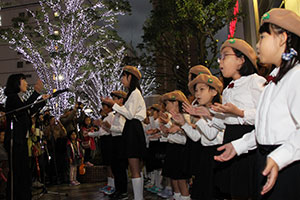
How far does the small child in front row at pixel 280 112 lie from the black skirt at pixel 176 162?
99.4 inches

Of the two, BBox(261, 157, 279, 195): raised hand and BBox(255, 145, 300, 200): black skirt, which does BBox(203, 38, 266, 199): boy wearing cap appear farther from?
BBox(261, 157, 279, 195): raised hand

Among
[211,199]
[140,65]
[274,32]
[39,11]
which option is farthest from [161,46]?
[274,32]

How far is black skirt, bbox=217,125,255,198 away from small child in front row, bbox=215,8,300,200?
738 mm

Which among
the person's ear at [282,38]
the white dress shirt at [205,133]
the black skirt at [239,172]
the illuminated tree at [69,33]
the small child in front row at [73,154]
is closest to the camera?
the person's ear at [282,38]

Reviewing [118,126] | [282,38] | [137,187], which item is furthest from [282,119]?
[118,126]

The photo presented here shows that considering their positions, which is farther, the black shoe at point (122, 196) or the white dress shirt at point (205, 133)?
the black shoe at point (122, 196)

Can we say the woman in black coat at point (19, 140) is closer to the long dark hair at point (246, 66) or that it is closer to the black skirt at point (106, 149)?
the black skirt at point (106, 149)

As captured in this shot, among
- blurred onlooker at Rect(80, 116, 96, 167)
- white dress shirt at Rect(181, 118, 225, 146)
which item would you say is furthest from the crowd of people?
blurred onlooker at Rect(80, 116, 96, 167)

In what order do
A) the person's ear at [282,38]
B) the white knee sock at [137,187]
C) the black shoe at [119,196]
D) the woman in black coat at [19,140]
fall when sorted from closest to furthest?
the person's ear at [282,38]
the woman in black coat at [19,140]
the white knee sock at [137,187]
the black shoe at [119,196]

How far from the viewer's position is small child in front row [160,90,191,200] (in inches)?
165

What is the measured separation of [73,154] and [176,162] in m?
4.55

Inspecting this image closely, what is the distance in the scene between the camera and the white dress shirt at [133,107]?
14.7 ft

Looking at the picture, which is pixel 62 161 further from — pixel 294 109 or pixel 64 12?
pixel 294 109

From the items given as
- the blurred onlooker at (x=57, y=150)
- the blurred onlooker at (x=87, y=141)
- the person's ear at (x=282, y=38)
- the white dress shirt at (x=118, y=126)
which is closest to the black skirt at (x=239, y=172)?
the person's ear at (x=282, y=38)
